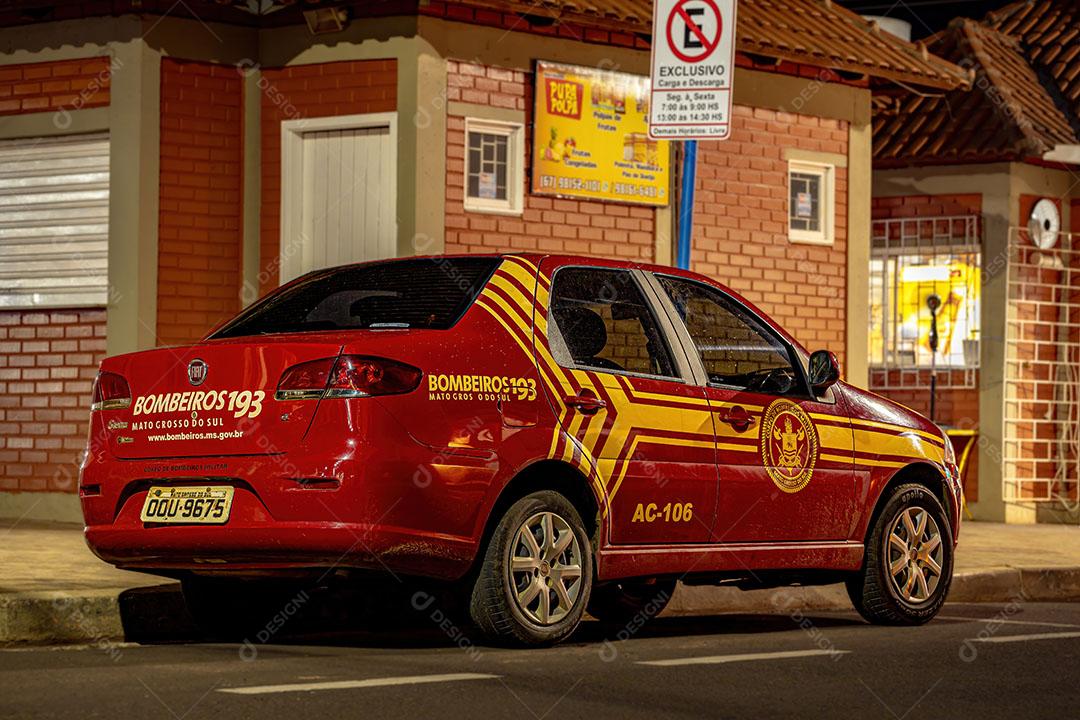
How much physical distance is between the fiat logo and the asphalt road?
107 centimetres

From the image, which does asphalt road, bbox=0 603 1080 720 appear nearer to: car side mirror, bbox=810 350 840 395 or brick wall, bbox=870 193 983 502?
car side mirror, bbox=810 350 840 395

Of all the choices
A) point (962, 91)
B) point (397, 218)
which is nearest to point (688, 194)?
point (397, 218)

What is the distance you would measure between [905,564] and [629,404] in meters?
2.14

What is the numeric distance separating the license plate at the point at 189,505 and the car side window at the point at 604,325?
1.51 metres

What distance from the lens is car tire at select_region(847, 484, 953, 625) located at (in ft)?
29.9

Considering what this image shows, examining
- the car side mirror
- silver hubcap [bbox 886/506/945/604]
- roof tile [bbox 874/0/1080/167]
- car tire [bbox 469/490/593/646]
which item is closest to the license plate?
car tire [bbox 469/490/593/646]

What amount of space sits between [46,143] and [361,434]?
8.50 meters

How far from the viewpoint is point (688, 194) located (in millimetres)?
11375

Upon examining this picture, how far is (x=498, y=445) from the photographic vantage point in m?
7.26

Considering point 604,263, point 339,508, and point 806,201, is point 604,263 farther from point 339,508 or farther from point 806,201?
point 806,201

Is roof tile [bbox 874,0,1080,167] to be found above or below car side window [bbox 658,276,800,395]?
above

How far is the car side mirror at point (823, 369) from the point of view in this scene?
871 centimetres

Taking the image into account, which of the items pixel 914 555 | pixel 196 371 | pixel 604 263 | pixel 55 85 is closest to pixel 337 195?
pixel 55 85

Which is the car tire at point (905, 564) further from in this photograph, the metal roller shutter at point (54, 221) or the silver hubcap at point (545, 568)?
the metal roller shutter at point (54, 221)
